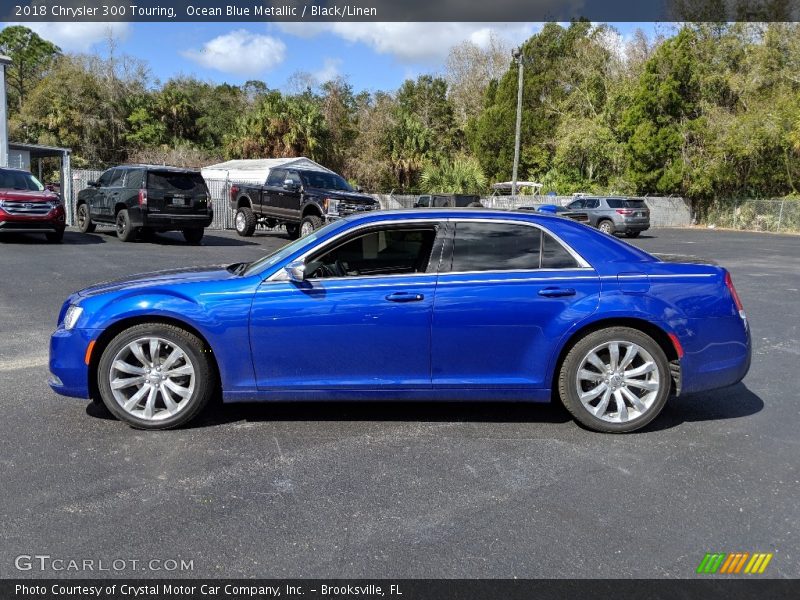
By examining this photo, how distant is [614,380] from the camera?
15.7 ft

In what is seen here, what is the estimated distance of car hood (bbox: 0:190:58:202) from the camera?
15742mm

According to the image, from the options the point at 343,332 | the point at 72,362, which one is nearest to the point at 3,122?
the point at 72,362

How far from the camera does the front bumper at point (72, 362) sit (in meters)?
4.71

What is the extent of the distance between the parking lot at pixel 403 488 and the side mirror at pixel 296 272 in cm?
108

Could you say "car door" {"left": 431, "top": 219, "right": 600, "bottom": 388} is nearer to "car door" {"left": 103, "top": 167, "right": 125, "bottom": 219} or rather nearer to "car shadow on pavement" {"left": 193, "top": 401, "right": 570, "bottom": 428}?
"car shadow on pavement" {"left": 193, "top": 401, "right": 570, "bottom": 428}

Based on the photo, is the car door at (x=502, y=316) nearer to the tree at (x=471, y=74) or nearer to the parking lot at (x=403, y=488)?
the parking lot at (x=403, y=488)

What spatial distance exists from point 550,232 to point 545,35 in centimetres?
5216

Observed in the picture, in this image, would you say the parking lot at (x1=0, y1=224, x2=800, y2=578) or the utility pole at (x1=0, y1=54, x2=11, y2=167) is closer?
the parking lot at (x1=0, y1=224, x2=800, y2=578)

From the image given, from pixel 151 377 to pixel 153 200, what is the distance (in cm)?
1346

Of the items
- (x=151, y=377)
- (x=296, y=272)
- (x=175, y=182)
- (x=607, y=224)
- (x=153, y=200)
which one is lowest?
(x=151, y=377)

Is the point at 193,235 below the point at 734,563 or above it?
above

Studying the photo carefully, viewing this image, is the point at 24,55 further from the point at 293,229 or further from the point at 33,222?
the point at 33,222

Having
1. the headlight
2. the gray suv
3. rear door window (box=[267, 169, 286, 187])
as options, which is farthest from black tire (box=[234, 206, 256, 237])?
the headlight

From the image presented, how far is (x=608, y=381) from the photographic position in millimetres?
4785
